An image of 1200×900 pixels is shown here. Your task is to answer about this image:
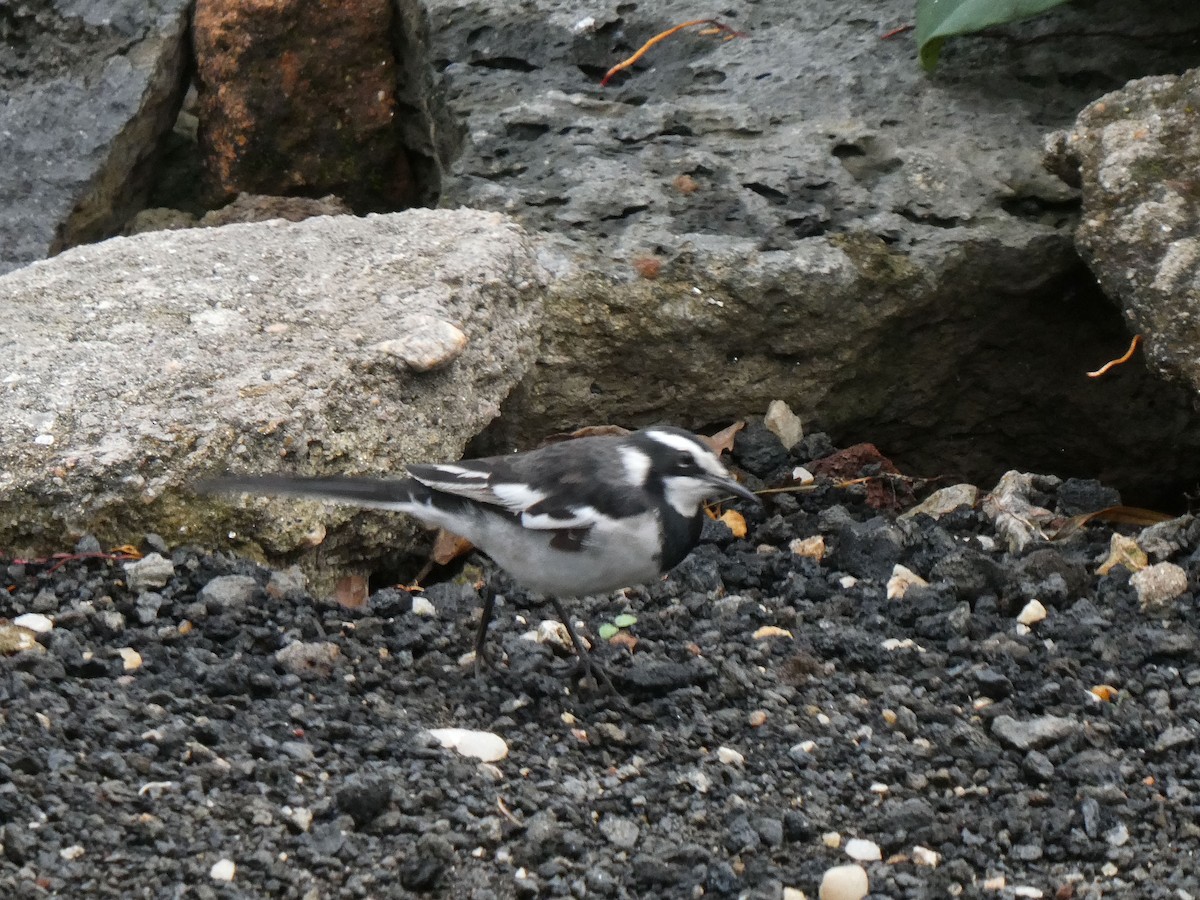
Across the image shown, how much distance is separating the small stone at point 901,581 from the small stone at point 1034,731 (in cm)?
84

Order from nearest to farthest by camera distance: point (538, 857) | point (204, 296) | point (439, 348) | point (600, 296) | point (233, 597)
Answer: point (538, 857) < point (233, 597) < point (439, 348) < point (204, 296) < point (600, 296)

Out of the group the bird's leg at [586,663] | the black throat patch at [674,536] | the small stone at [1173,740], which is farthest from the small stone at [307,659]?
the small stone at [1173,740]

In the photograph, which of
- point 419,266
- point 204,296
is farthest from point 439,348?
point 204,296

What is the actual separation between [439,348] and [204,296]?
951 mm

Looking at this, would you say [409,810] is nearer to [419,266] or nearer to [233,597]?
[233,597]

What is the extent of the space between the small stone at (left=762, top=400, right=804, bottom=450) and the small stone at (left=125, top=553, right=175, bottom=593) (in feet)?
8.34

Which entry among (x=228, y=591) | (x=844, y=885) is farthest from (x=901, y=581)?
(x=228, y=591)

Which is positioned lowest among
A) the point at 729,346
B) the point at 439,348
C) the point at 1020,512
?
the point at 1020,512

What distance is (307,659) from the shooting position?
4.30 m

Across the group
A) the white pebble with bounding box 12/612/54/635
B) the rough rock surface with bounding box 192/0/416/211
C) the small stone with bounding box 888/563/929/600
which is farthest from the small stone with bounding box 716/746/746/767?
the rough rock surface with bounding box 192/0/416/211

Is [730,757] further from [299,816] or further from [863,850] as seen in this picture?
[299,816]

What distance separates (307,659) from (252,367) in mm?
1148

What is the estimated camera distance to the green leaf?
5668 mm

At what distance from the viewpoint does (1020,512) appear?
5445 millimetres
